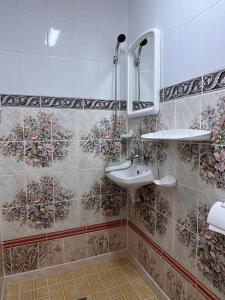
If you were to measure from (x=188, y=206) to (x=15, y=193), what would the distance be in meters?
1.24

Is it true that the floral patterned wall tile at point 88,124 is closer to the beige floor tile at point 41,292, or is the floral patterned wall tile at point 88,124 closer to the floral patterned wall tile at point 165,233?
the floral patterned wall tile at point 165,233

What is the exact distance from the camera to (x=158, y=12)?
4.64ft

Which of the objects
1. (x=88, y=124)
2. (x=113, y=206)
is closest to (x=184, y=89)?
(x=88, y=124)

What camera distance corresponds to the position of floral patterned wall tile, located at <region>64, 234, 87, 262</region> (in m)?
1.83

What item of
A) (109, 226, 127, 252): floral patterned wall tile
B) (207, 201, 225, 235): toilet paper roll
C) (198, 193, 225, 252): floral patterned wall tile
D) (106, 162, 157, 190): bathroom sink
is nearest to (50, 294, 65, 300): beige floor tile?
(109, 226, 127, 252): floral patterned wall tile

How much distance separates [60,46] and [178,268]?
174 cm

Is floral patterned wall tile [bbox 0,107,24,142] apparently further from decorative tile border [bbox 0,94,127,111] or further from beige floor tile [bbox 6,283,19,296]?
beige floor tile [bbox 6,283,19,296]

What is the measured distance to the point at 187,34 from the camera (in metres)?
1.17

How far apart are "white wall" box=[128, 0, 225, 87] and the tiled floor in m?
1.50

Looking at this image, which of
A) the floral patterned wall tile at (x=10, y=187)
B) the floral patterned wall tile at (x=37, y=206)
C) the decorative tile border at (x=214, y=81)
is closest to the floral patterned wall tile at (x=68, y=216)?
the floral patterned wall tile at (x=37, y=206)

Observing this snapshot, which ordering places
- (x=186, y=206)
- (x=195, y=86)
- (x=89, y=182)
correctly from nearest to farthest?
1. (x=195, y=86)
2. (x=186, y=206)
3. (x=89, y=182)

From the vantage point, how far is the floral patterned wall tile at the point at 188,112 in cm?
112

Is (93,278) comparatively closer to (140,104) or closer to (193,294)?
(193,294)

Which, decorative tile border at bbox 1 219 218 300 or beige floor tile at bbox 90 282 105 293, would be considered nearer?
decorative tile border at bbox 1 219 218 300
